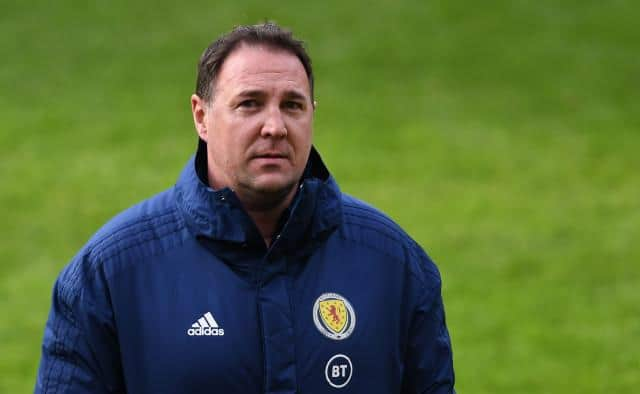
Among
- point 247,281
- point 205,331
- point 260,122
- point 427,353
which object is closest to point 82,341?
point 205,331

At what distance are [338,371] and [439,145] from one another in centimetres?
1031

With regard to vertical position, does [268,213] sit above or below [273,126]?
below

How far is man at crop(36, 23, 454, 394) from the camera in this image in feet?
11.3

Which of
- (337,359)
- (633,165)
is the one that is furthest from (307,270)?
(633,165)

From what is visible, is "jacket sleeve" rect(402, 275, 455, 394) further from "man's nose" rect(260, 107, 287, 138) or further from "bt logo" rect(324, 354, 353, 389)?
"man's nose" rect(260, 107, 287, 138)

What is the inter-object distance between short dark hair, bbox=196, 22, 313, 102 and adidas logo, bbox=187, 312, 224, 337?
63 cm

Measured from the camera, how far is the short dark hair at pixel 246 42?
143 inches

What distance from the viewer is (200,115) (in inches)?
148

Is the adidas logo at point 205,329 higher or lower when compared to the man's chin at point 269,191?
lower

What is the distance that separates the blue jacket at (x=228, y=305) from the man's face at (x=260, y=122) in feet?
0.24

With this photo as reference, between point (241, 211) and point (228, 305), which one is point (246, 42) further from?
point (228, 305)

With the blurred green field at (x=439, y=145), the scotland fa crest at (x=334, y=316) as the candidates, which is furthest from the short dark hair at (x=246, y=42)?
the blurred green field at (x=439, y=145)

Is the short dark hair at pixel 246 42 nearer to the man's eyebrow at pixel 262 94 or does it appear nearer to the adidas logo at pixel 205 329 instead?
the man's eyebrow at pixel 262 94

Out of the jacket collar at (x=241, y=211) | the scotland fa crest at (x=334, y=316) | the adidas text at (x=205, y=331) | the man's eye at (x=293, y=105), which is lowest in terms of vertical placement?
the adidas text at (x=205, y=331)
